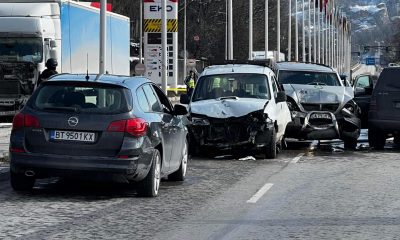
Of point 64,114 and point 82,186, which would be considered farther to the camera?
point 82,186

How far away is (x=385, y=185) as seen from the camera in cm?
1296

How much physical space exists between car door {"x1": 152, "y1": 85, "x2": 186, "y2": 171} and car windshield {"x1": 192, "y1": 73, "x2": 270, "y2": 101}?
4656mm

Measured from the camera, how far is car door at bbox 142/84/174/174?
11.7m

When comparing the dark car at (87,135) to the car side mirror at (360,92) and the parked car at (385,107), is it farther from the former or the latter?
the car side mirror at (360,92)

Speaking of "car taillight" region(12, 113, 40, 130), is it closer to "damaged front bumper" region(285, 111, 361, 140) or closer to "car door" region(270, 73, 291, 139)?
"car door" region(270, 73, 291, 139)

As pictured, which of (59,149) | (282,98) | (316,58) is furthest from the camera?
(316,58)

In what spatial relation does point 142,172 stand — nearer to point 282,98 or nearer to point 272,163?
point 272,163

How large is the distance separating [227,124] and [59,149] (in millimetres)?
6097

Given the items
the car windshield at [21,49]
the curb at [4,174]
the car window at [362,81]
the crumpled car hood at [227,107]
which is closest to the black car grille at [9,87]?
the car windshield at [21,49]

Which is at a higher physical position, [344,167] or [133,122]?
[133,122]

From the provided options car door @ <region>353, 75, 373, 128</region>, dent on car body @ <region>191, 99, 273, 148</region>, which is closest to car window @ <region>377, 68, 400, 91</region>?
car door @ <region>353, 75, 373, 128</region>

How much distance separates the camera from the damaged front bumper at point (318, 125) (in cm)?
1877

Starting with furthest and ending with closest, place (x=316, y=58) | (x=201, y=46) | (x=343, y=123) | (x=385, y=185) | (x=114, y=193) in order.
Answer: (x=316, y=58), (x=201, y=46), (x=343, y=123), (x=385, y=185), (x=114, y=193)

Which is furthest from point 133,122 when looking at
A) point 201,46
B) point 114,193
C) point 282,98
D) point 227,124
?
point 201,46
